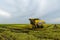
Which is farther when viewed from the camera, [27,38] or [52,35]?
[52,35]

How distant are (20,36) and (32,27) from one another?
5.93 m

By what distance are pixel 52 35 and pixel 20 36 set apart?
4635mm

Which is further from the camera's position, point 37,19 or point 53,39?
point 37,19

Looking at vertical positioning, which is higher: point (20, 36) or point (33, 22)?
point (33, 22)

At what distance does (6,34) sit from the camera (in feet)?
56.7

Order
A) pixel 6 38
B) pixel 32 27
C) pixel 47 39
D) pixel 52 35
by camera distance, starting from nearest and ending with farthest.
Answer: pixel 6 38, pixel 47 39, pixel 52 35, pixel 32 27

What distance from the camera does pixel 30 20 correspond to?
→ 2386cm

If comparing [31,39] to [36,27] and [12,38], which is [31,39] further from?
[36,27]

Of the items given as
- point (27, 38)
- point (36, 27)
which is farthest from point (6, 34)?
point (36, 27)

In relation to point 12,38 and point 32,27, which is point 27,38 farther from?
point 32,27

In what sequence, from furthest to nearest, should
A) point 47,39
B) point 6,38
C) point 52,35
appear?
point 52,35 → point 47,39 → point 6,38

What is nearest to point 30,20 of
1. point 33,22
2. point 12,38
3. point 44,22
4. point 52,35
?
point 33,22

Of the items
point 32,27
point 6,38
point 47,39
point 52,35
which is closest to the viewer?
point 6,38

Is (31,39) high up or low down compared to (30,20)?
down
